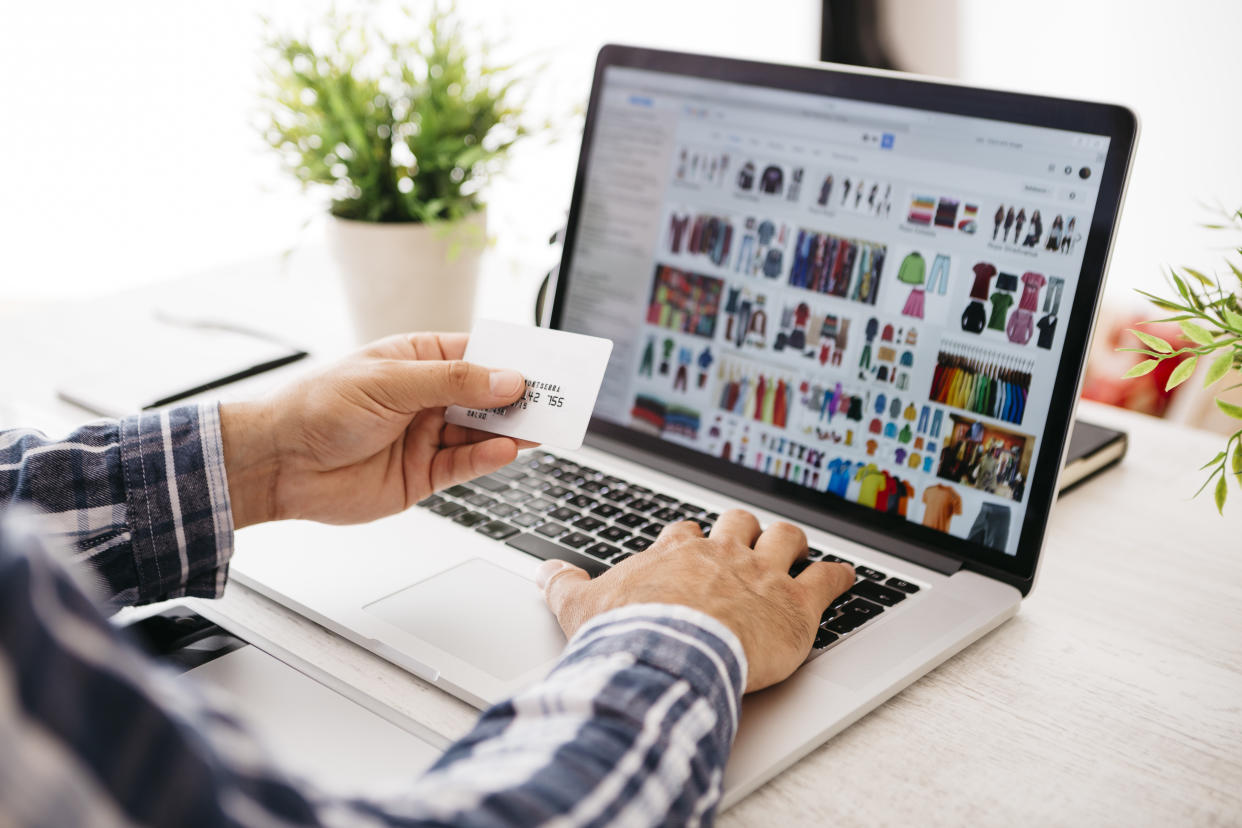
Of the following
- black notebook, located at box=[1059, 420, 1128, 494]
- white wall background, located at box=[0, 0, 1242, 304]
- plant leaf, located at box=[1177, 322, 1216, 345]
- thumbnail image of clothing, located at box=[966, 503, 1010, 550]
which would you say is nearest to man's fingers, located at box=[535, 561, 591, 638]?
thumbnail image of clothing, located at box=[966, 503, 1010, 550]

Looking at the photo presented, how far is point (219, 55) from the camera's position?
252cm

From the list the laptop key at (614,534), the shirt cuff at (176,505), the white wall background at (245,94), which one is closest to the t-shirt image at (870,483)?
the laptop key at (614,534)

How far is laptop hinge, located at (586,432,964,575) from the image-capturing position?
81 centimetres

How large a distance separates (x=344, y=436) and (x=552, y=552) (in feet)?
0.61

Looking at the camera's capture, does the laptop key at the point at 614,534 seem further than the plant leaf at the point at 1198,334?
Yes

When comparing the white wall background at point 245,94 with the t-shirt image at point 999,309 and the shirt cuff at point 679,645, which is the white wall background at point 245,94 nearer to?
the t-shirt image at point 999,309

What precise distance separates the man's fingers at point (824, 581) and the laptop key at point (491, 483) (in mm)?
297

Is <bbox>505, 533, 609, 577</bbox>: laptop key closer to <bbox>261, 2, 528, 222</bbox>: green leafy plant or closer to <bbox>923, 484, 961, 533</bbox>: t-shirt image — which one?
<bbox>923, 484, 961, 533</bbox>: t-shirt image

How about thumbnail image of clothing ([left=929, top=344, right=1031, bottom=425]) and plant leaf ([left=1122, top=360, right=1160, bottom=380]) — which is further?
thumbnail image of clothing ([left=929, top=344, right=1031, bottom=425])

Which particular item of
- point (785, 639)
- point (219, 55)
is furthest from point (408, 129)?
point (219, 55)

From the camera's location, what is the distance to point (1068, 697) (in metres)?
0.68

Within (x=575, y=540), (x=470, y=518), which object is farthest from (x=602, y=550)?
(x=470, y=518)

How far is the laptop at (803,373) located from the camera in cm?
72

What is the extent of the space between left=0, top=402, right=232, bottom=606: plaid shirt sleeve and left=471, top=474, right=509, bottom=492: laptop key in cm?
25
